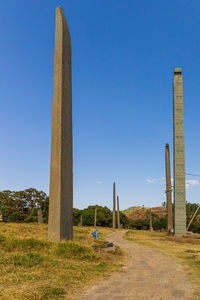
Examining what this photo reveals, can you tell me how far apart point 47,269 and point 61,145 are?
636cm

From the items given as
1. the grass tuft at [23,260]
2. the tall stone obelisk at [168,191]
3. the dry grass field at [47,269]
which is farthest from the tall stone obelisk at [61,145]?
the tall stone obelisk at [168,191]

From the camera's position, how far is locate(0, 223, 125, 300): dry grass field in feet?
15.8

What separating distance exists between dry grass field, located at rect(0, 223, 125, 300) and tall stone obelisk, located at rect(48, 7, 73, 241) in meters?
2.17

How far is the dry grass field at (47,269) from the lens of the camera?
483 centimetres

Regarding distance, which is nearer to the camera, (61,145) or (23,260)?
(23,260)

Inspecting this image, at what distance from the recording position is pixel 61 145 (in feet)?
39.1

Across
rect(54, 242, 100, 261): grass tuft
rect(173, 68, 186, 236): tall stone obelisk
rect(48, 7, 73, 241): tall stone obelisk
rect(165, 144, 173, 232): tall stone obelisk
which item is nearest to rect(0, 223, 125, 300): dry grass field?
rect(54, 242, 100, 261): grass tuft

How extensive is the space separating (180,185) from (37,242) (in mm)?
15194

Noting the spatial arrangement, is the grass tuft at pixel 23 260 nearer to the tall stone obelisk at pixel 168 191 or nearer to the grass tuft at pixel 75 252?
the grass tuft at pixel 75 252

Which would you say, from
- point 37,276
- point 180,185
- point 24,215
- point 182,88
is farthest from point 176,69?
point 24,215

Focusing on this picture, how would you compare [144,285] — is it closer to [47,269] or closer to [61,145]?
[47,269]

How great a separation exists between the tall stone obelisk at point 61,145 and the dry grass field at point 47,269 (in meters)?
2.17

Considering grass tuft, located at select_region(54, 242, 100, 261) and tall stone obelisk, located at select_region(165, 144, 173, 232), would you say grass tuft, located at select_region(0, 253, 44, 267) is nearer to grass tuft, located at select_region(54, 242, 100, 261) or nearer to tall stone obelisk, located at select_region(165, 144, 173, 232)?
grass tuft, located at select_region(54, 242, 100, 261)

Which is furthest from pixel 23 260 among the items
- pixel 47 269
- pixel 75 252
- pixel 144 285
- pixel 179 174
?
pixel 179 174
